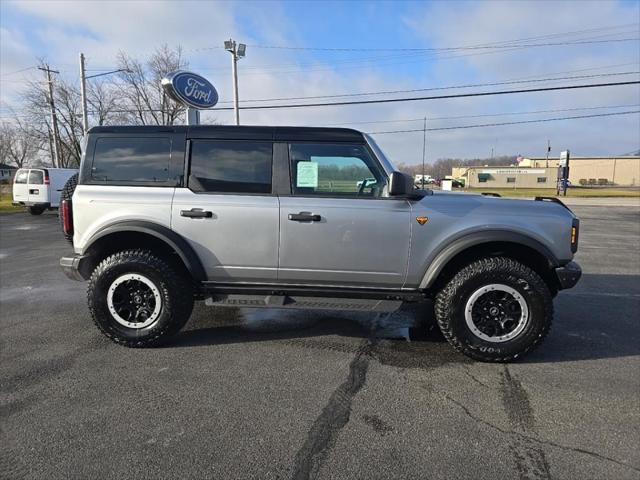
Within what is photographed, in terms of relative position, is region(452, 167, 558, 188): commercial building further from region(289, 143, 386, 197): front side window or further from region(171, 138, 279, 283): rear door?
region(171, 138, 279, 283): rear door

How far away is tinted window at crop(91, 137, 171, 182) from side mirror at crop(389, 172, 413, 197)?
2.08m

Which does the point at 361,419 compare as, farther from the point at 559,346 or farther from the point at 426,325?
the point at 559,346

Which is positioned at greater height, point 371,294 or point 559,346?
point 371,294

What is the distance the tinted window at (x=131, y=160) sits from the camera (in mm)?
4094

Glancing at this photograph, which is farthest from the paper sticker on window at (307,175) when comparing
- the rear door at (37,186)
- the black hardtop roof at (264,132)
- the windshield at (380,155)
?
the rear door at (37,186)

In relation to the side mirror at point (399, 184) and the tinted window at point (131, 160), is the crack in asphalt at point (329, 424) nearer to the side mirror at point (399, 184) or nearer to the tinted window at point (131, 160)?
the side mirror at point (399, 184)

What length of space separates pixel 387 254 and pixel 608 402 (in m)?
1.96

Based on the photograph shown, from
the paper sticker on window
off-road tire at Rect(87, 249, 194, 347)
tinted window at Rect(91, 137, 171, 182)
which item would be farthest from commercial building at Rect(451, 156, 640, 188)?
off-road tire at Rect(87, 249, 194, 347)

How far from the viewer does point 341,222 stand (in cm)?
384

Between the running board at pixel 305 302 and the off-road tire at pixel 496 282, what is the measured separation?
483mm

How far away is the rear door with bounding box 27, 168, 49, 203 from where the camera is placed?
17.4 metres

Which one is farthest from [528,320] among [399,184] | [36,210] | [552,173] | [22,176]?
[552,173]

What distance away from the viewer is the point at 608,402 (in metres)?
3.17

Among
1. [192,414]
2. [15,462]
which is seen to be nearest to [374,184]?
[192,414]
